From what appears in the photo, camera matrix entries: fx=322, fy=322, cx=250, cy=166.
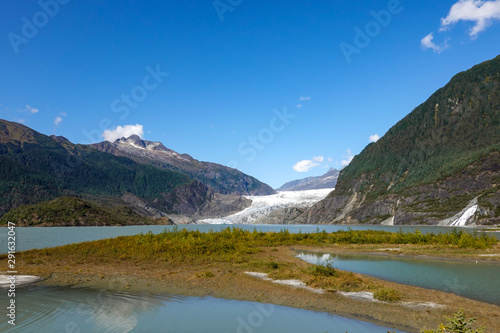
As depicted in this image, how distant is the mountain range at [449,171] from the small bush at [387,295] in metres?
117

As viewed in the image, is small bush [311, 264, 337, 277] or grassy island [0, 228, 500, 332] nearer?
grassy island [0, 228, 500, 332]

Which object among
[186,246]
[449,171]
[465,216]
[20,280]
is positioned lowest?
[465,216]

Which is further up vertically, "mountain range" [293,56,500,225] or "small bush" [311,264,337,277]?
"mountain range" [293,56,500,225]

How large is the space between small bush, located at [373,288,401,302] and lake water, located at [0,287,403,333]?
3474mm

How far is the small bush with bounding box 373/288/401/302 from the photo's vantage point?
1605 centimetres

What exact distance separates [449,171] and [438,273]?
144 metres

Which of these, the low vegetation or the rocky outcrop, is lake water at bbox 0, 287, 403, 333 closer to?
the low vegetation

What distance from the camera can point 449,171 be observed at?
147 m

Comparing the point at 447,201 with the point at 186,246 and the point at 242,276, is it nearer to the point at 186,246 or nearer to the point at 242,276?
the point at 186,246

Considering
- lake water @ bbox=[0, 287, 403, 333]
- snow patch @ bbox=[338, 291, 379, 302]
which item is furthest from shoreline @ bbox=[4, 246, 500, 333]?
lake water @ bbox=[0, 287, 403, 333]

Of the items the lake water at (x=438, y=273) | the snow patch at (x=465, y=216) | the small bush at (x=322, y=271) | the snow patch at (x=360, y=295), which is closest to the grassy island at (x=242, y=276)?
the small bush at (x=322, y=271)

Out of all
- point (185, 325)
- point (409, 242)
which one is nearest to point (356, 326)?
point (185, 325)

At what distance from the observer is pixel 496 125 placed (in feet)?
520

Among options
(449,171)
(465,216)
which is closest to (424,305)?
(465,216)
